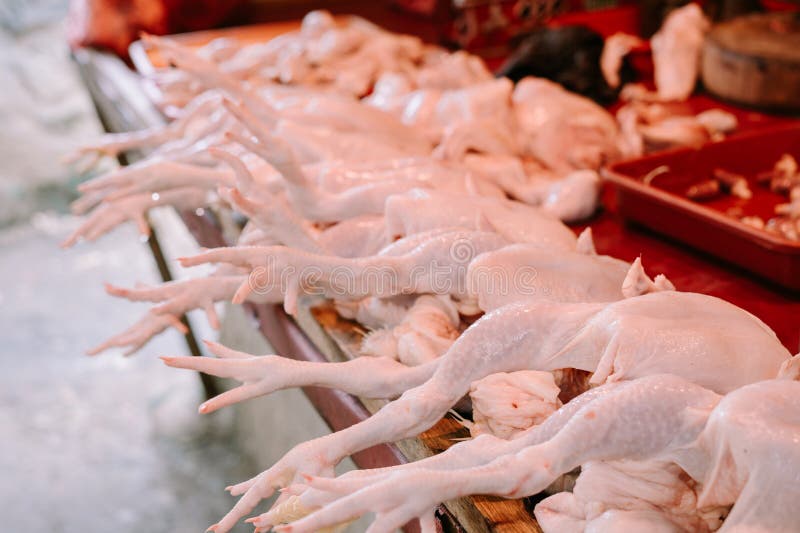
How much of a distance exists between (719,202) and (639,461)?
145cm

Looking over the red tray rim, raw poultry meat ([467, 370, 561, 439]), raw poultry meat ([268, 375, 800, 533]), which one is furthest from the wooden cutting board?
raw poultry meat ([268, 375, 800, 533])

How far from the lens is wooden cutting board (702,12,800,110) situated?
289 centimetres

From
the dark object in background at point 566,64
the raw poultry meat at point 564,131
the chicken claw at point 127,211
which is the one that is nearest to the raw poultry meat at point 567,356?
the chicken claw at point 127,211

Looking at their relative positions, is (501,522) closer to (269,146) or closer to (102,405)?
(269,146)

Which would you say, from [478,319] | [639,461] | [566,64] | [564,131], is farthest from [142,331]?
[566,64]

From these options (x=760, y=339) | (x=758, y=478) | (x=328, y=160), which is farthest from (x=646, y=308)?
(x=328, y=160)

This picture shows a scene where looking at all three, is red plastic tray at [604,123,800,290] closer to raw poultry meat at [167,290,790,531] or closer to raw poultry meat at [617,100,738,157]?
raw poultry meat at [617,100,738,157]

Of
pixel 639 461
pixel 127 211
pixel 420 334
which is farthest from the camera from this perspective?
pixel 127 211

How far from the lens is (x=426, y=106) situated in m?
2.87

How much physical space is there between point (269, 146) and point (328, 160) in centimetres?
39

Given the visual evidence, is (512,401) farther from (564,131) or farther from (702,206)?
(564,131)

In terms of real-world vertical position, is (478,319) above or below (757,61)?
below

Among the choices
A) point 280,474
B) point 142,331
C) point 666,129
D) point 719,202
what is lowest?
point 142,331

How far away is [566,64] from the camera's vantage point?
332cm
